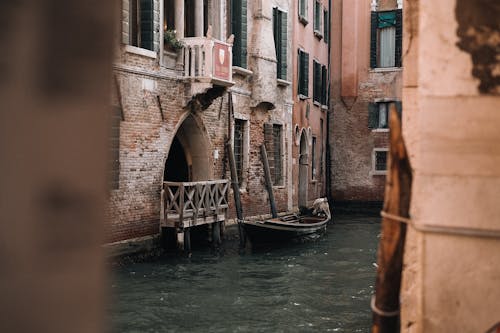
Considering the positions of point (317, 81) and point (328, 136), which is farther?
point (328, 136)

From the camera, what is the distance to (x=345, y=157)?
24.7 meters

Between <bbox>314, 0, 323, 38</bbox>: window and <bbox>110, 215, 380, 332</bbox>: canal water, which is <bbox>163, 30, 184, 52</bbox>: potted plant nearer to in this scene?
<bbox>110, 215, 380, 332</bbox>: canal water

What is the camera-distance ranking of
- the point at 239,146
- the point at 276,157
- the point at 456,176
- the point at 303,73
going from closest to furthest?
the point at 456,176 < the point at 239,146 < the point at 276,157 < the point at 303,73

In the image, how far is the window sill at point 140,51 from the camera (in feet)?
38.9

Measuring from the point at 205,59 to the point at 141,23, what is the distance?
4.53ft

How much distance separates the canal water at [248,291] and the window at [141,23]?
12.4 feet

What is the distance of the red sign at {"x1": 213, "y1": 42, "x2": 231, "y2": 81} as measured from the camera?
1318cm

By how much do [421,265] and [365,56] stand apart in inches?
844

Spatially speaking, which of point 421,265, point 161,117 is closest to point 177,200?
point 161,117

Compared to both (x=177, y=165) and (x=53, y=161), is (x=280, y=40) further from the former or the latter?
(x=53, y=161)

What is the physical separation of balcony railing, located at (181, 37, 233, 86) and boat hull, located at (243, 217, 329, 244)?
286 centimetres

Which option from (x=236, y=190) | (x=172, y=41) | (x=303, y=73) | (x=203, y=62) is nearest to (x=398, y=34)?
(x=303, y=73)

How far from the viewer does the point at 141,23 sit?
12.4 m

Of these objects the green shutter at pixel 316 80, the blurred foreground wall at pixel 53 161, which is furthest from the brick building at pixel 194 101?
the blurred foreground wall at pixel 53 161
